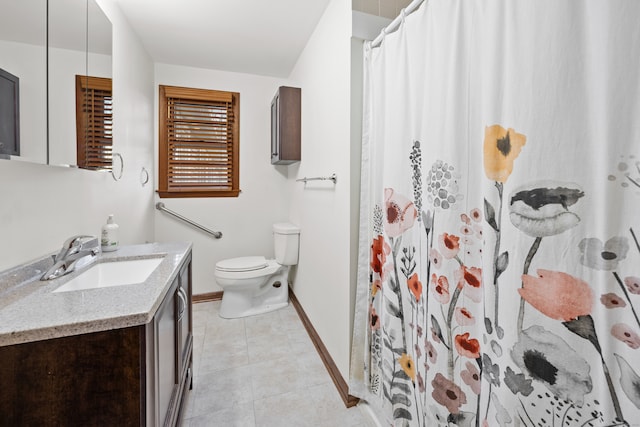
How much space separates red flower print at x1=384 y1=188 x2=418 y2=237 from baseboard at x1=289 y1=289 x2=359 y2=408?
38.3 inches

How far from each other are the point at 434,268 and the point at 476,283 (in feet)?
0.55

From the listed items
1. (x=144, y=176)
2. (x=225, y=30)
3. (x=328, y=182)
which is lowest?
(x=328, y=182)

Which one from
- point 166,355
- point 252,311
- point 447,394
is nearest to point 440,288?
point 447,394

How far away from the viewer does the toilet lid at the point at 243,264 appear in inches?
99.7

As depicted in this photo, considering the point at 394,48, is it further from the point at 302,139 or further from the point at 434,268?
the point at 302,139

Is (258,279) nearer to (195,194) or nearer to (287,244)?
(287,244)

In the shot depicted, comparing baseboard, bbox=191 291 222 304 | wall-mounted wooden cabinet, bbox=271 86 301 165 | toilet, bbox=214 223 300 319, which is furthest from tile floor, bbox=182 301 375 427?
wall-mounted wooden cabinet, bbox=271 86 301 165

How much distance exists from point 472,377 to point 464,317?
0.61 feet

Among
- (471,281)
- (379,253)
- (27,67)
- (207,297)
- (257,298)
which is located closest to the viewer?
(471,281)

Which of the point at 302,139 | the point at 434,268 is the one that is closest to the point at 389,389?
the point at 434,268

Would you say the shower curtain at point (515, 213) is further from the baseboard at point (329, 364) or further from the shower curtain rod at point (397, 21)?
the baseboard at point (329, 364)

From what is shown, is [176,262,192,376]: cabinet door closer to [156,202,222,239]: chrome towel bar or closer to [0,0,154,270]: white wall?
[0,0,154,270]: white wall

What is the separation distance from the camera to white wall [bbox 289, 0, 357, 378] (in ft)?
5.27

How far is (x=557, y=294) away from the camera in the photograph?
26.4 inches
